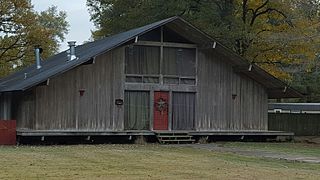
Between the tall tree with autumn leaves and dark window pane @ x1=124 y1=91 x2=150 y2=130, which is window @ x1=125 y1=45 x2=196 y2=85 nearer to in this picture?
dark window pane @ x1=124 y1=91 x2=150 y2=130

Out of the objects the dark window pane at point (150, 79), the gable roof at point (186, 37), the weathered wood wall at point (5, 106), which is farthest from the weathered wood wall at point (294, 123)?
the weathered wood wall at point (5, 106)

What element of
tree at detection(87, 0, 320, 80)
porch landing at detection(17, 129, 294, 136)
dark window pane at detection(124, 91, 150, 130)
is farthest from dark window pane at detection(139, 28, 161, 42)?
tree at detection(87, 0, 320, 80)

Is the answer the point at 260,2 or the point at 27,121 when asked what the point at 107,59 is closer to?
the point at 27,121

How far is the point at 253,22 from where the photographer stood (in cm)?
3812

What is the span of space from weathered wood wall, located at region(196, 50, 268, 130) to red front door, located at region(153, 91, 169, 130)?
1725 millimetres

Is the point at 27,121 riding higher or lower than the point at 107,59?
lower

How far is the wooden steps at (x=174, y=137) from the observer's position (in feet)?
92.2

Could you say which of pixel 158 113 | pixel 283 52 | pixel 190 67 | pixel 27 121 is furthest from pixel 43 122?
pixel 283 52

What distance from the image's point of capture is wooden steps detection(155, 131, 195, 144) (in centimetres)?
2811

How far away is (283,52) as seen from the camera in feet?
118

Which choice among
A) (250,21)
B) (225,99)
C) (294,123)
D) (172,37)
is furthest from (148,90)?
(294,123)

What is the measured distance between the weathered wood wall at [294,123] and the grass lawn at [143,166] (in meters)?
20.5

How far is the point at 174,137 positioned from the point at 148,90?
2587 millimetres

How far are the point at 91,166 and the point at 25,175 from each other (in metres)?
2.85
